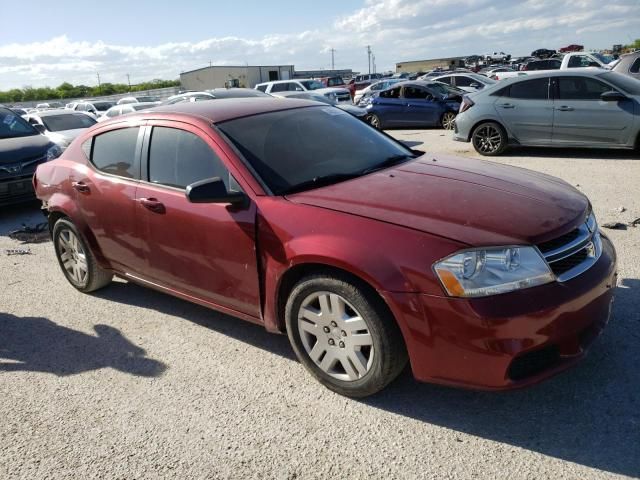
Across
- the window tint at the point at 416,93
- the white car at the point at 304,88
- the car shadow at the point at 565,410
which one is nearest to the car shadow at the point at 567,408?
the car shadow at the point at 565,410

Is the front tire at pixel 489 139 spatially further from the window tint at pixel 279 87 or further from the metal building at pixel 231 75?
the metal building at pixel 231 75

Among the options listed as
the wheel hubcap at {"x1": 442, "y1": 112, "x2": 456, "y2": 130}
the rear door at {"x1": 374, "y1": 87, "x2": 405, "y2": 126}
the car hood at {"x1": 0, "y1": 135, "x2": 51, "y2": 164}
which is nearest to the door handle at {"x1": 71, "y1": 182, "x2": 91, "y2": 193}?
the car hood at {"x1": 0, "y1": 135, "x2": 51, "y2": 164}

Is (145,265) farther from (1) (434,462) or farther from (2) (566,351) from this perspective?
(2) (566,351)

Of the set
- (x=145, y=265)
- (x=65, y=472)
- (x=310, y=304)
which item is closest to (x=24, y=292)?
(x=145, y=265)

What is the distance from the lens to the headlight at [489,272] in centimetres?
252

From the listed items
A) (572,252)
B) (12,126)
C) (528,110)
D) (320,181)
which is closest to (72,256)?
(320,181)

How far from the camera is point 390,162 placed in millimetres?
3828

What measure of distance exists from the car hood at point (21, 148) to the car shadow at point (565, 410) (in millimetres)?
7364

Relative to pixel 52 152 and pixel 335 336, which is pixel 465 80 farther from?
pixel 335 336

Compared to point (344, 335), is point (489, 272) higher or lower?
higher

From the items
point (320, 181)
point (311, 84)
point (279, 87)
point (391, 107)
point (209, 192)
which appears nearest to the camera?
point (209, 192)

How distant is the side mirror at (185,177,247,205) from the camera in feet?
10.2

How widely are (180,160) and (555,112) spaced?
7.78m

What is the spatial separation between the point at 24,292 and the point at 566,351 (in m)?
4.72
